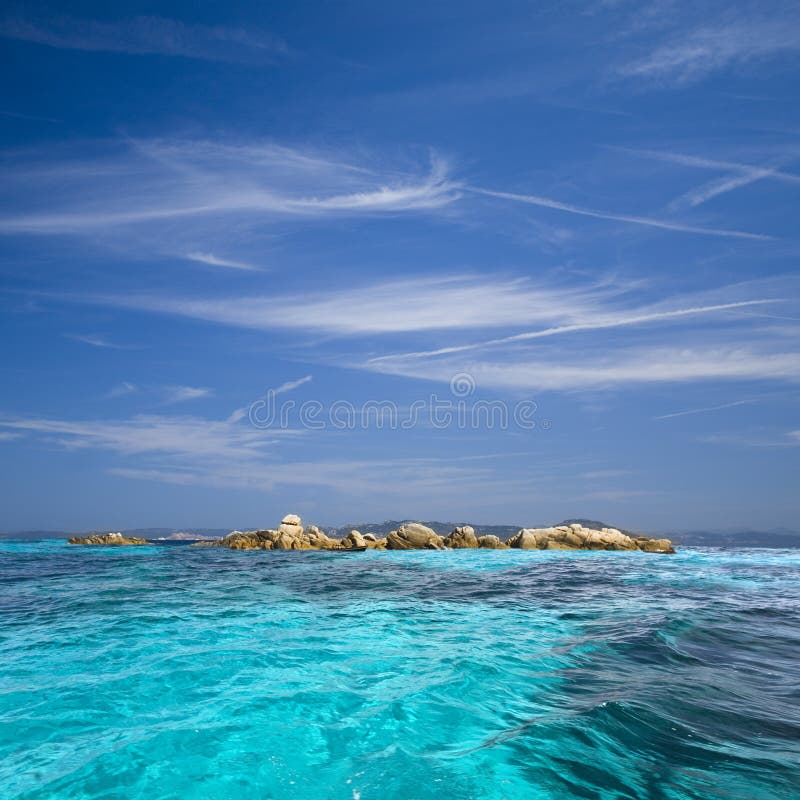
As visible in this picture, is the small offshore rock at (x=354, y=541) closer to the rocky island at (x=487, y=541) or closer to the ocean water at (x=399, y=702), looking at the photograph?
the rocky island at (x=487, y=541)

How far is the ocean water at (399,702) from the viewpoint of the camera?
15.9ft

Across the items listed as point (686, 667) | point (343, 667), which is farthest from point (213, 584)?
point (686, 667)

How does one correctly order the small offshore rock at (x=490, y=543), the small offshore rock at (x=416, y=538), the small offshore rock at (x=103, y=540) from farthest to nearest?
1. the small offshore rock at (x=103, y=540)
2. the small offshore rock at (x=490, y=543)
3. the small offshore rock at (x=416, y=538)

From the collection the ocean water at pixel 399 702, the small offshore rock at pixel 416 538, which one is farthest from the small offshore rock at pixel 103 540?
the ocean water at pixel 399 702

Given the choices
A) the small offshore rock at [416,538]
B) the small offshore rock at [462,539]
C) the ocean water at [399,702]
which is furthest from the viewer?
the small offshore rock at [462,539]

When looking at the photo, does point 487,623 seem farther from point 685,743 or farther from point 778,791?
point 778,791

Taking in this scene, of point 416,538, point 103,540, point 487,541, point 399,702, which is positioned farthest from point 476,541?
point 103,540

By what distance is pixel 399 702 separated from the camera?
665 cm

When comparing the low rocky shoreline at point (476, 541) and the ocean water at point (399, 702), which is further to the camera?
the low rocky shoreline at point (476, 541)

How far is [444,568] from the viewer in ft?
89.9

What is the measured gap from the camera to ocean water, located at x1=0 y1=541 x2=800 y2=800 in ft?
15.9

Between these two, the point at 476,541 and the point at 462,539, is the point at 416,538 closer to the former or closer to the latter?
the point at 462,539

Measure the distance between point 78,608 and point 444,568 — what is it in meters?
17.7

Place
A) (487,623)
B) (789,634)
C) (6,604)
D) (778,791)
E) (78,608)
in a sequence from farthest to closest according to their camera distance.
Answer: (6,604), (78,608), (487,623), (789,634), (778,791)
